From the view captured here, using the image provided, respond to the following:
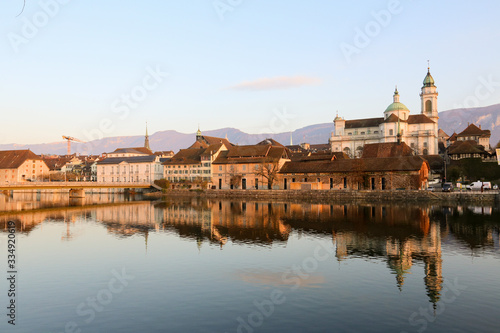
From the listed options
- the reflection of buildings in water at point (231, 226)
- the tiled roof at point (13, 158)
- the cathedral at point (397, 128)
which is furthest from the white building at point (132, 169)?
the reflection of buildings in water at point (231, 226)

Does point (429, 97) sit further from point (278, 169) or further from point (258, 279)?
point (258, 279)

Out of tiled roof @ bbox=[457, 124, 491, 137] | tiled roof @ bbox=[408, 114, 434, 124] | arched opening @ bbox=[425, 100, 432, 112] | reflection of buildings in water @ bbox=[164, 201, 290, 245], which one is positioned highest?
arched opening @ bbox=[425, 100, 432, 112]

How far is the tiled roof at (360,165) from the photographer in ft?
247

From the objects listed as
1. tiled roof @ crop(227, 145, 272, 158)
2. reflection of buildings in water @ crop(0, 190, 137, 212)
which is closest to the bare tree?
tiled roof @ crop(227, 145, 272, 158)

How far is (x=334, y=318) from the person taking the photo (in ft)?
49.7

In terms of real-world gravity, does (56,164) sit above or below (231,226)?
above

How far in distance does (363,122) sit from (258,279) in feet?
384

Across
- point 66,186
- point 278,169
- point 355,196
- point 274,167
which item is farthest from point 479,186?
point 66,186

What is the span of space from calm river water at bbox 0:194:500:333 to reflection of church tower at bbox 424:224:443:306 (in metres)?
0.06

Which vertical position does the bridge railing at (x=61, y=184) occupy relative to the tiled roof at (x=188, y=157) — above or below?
below

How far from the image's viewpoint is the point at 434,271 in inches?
843

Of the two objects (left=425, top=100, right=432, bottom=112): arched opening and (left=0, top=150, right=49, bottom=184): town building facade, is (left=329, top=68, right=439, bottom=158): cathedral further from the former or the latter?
(left=0, top=150, right=49, bottom=184): town building facade

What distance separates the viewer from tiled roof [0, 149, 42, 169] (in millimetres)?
124062

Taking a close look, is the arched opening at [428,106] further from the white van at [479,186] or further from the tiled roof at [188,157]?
the tiled roof at [188,157]
